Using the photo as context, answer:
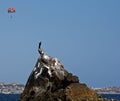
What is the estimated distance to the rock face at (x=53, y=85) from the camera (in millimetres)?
50250

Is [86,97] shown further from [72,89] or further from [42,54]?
[42,54]

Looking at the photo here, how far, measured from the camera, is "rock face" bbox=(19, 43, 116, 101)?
50.2 metres

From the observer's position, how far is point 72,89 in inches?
1989

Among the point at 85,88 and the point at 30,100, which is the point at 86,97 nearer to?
the point at 85,88

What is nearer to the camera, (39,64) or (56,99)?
(56,99)

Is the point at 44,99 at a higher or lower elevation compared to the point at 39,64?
lower

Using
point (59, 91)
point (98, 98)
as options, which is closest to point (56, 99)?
point (59, 91)

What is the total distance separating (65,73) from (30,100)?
4.24 metres

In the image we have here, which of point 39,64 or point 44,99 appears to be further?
point 39,64

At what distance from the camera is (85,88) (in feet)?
169

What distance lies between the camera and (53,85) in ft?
170

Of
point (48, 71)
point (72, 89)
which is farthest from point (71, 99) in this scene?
point (48, 71)

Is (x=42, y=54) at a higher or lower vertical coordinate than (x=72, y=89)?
higher

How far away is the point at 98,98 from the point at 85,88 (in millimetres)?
1531
